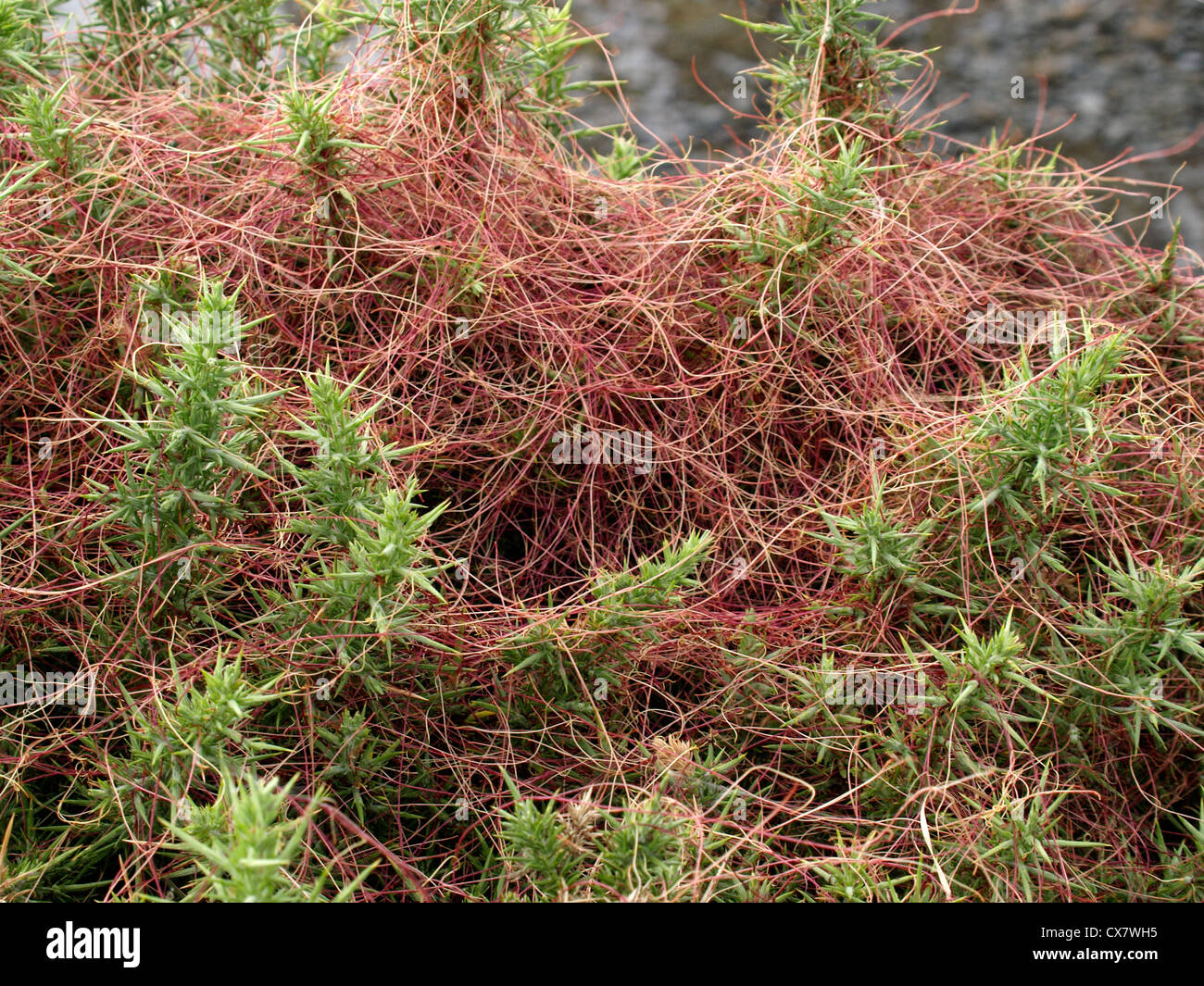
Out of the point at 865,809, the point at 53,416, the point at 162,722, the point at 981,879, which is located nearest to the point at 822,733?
the point at 865,809

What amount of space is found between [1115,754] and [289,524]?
5.83ft

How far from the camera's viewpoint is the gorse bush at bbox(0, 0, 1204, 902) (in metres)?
1.83

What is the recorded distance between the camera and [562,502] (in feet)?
8.05

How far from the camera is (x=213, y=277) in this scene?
7.88 ft

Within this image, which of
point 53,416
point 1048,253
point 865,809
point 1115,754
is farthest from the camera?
point 1048,253

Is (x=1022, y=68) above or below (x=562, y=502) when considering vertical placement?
above

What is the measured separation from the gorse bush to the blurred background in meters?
3.44

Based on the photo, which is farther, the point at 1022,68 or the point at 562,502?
the point at 1022,68

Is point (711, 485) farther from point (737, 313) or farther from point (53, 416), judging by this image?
point (53, 416)

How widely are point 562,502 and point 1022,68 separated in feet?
17.4

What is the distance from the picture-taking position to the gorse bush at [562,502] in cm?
183

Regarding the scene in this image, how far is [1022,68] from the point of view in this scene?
6.21 meters

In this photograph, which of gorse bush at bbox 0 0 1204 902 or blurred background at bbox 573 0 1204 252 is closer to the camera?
gorse bush at bbox 0 0 1204 902

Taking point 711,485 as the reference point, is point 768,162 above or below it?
above
